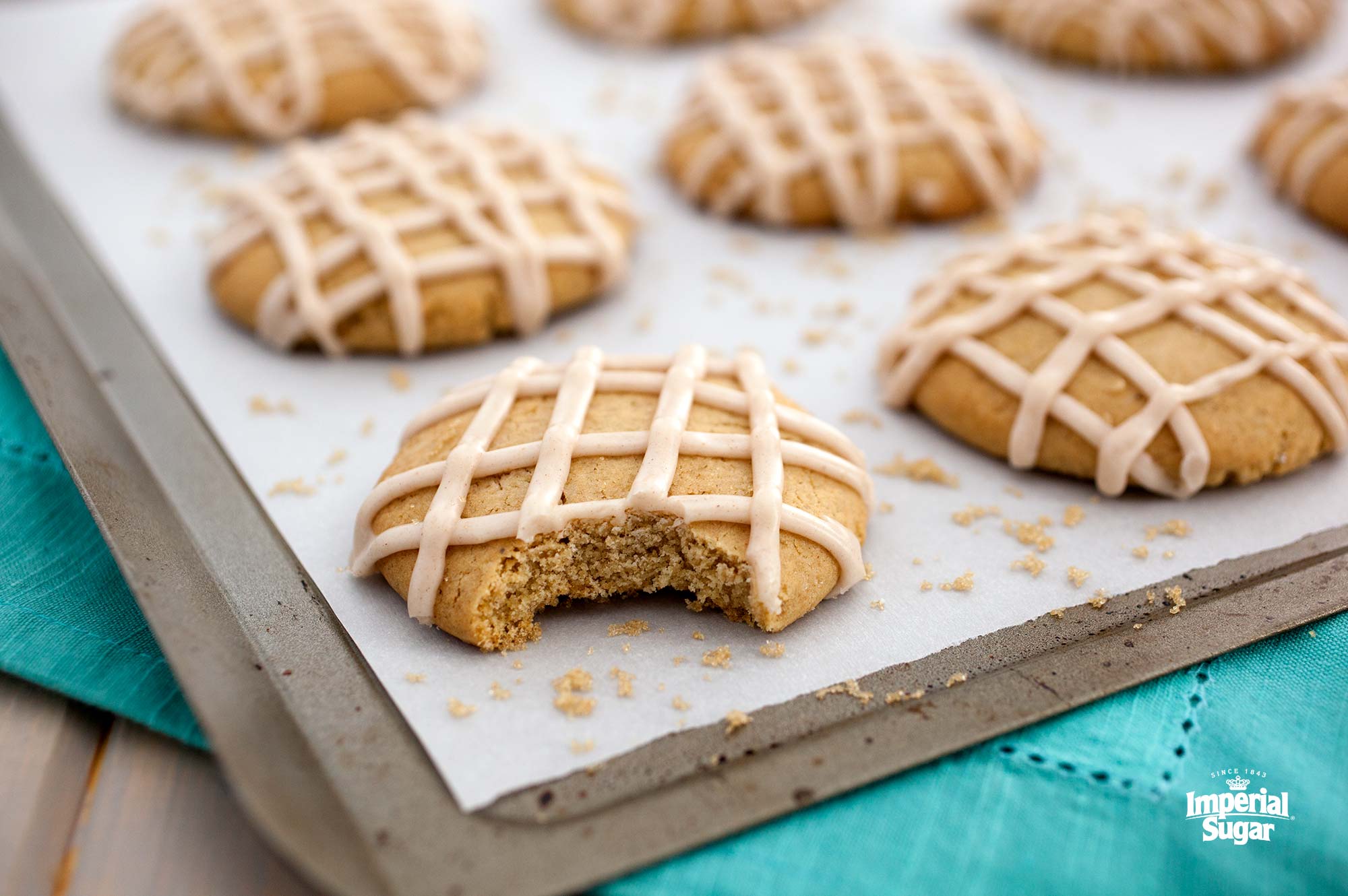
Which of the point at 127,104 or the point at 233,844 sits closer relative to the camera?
the point at 233,844

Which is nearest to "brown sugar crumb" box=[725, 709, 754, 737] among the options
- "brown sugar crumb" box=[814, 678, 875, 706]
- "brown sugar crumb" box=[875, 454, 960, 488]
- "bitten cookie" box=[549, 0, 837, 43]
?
"brown sugar crumb" box=[814, 678, 875, 706]

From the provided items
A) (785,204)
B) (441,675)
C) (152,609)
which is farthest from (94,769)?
(785,204)

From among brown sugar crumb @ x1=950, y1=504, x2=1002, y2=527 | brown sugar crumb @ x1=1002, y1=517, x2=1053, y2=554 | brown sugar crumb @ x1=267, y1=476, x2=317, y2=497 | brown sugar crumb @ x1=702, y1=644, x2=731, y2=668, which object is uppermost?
brown sugar crumb @ x1=1002, y1=517, x2=1053, y2=554

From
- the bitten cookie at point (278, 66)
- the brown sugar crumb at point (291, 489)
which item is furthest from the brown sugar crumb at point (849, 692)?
the bitten cookie at point (278, 66)

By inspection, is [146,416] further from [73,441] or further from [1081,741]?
[1081,741]

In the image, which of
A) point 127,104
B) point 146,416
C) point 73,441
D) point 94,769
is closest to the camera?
point 94,769

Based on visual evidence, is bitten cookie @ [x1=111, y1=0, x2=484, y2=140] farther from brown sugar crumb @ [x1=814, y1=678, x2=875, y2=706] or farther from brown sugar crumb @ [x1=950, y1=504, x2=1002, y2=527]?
brown sugar crumb @ [x1=814, y1=678, x2=875, y2=706]
